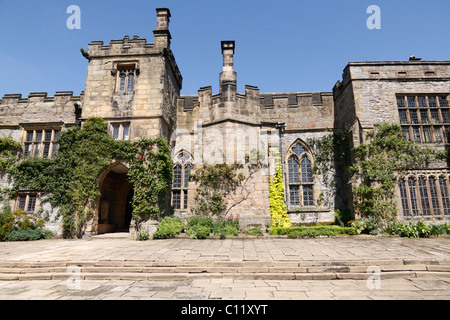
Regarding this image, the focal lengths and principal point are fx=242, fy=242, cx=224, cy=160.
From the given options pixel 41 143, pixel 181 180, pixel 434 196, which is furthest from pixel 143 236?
pixel 434 196

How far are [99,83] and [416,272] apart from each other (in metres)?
14.8

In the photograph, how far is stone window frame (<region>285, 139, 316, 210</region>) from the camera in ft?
42.8

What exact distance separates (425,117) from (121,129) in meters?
15.2

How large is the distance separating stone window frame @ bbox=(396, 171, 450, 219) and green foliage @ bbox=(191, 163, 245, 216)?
728cm

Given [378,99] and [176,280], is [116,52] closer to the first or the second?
[176,280]

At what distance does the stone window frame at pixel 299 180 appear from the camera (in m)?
13.1

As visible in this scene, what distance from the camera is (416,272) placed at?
18.2 feet

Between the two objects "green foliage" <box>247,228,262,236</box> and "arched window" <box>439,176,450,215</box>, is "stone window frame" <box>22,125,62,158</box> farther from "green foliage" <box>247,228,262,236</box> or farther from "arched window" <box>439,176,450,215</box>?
"arched window" <box>439,176,450,215</box>

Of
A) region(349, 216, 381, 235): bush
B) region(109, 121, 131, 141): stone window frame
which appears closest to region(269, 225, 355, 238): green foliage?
region(349, 216, 381, 235): bush

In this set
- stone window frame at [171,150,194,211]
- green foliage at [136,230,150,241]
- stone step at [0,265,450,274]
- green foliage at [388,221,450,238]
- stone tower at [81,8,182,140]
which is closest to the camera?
stone step at [0,265,450,274]

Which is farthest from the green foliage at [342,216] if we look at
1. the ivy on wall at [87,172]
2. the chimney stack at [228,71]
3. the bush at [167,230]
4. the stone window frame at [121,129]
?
the stone window frame at [121,129]

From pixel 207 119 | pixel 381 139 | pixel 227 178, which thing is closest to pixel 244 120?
pixel 207 119

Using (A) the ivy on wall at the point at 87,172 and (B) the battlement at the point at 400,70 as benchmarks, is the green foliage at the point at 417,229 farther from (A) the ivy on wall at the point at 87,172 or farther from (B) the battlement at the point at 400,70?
(A) the ivy on wall at the point at 87,172

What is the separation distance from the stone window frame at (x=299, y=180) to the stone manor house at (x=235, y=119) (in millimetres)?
54
